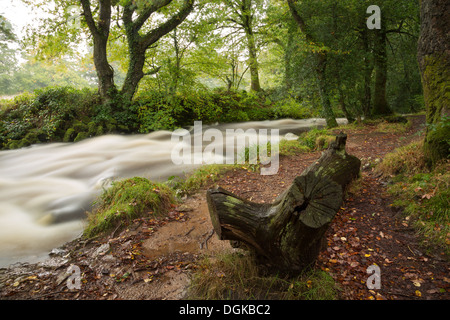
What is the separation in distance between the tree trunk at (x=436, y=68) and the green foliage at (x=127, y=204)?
16.4 feet

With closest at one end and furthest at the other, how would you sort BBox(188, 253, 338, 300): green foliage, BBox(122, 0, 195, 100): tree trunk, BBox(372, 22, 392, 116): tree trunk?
1. BBox(188, 253, 338, 300): green foliage
2. BBox(372, 22, 392, 116): tree trunk
3. BBox(122, 0, 195, 100): tree trunk

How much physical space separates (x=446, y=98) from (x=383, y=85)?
8.33 metres

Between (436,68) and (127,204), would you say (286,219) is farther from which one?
(436,68)

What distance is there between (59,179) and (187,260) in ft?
17.5

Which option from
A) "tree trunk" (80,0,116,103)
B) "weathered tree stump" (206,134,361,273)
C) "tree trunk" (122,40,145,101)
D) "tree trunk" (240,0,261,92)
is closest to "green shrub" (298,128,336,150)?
"weathered tree stump" (206,134,361,273)

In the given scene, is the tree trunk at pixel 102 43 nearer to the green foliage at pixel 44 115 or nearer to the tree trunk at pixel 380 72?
the green foliage at pixel 44 115

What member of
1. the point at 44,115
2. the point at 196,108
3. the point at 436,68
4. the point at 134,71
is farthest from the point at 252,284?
the point at 44,115

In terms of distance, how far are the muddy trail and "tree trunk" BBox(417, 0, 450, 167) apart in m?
1.11

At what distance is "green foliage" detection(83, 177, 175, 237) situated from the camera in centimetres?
439

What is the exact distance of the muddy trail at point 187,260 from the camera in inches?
108

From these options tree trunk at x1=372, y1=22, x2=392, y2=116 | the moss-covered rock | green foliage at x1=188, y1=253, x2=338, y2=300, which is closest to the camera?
green foliage at x1=188, y1=253, x2=338, y2=300

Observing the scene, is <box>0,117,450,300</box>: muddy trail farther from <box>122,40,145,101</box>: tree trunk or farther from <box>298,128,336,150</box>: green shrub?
<box>122,40,145,101</box>: tree trunk

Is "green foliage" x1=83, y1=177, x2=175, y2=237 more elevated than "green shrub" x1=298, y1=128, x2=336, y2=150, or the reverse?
"green shrub" x1=298, y1=128, x2=336, y2=150
